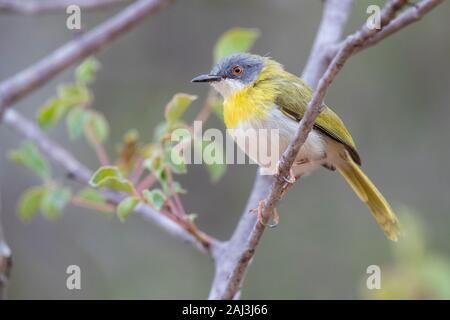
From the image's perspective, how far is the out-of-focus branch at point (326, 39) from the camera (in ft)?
11.6

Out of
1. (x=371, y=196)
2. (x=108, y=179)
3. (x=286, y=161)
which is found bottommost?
(x=286, y=161)

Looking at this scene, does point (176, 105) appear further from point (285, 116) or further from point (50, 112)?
point (50, 112)

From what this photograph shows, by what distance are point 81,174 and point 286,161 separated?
1.59 m

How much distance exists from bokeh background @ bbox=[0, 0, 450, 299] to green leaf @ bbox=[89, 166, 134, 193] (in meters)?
3.67

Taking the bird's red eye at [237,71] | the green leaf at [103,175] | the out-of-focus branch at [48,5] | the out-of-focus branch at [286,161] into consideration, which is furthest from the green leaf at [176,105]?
the out-of-focus branch at [48,5]

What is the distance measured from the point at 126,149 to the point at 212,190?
3201 mm

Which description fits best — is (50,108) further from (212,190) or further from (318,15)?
(318,15)

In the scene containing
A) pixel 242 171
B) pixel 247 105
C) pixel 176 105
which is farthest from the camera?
pixel 242 171

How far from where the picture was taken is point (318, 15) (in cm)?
708

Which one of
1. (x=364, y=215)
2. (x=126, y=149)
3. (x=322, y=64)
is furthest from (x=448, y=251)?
(x=126, y=149)

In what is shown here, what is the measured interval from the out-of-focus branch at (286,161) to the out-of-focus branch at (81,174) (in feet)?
0.61

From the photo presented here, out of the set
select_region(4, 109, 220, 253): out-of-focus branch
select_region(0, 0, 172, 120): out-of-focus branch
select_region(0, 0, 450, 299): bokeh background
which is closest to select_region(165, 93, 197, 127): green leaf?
select_region(4, 109, 220, 253): out-of-focus branch

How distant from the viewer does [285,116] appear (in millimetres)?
3102

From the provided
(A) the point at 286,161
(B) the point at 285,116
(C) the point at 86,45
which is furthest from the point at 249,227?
(C) the point at 86,45
